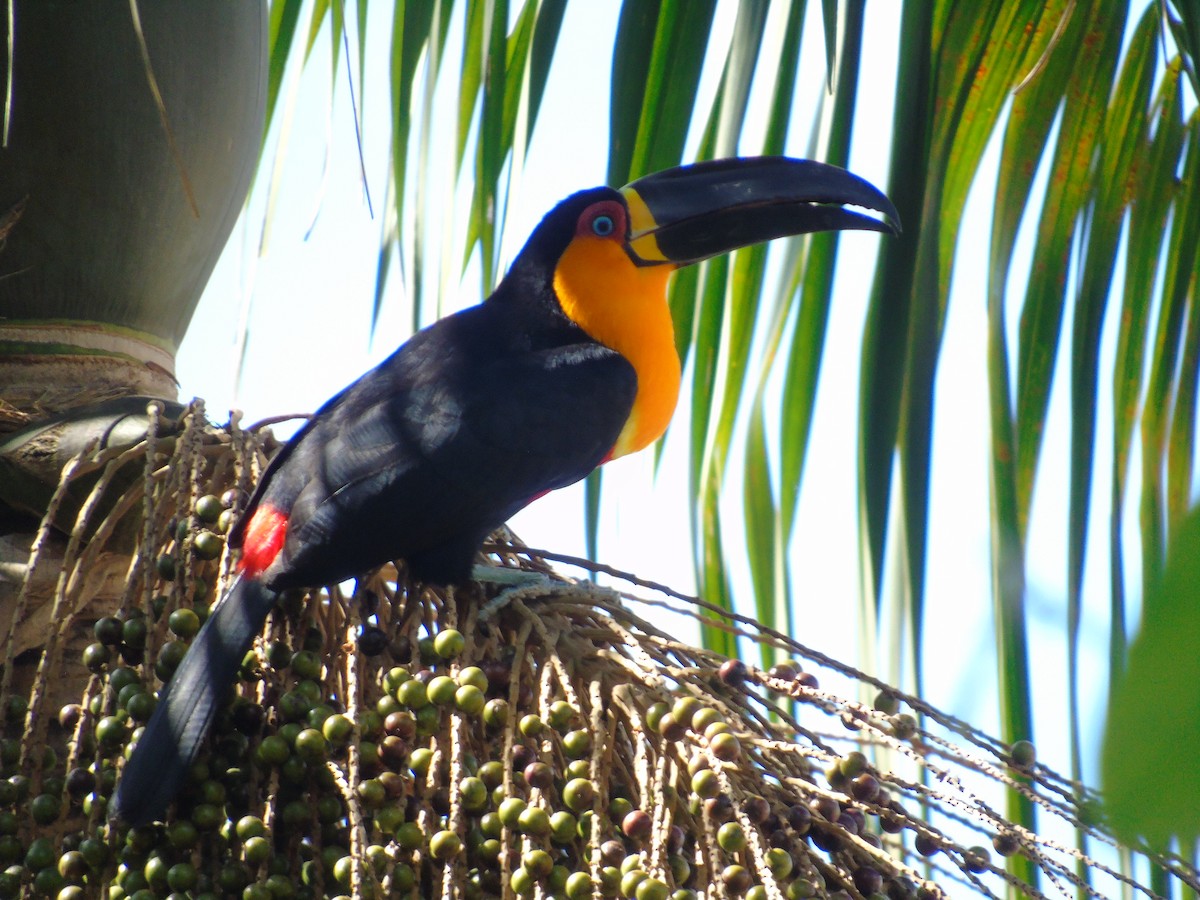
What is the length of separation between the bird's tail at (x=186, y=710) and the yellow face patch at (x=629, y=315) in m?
1.01

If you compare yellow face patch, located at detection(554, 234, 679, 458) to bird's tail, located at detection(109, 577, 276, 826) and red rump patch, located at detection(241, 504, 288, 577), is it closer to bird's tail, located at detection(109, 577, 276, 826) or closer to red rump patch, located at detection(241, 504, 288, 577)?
red rump patch, located at detection(241, 504, 288, 577)

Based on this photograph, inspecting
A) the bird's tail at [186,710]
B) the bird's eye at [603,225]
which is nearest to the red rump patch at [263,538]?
the bird's tail at [186,710]

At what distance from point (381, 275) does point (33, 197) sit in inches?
20.2

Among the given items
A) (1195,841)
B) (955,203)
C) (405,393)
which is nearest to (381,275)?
(405,393)

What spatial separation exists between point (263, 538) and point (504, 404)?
1.59 feet

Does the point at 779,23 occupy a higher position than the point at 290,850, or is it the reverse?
the point at 779,23

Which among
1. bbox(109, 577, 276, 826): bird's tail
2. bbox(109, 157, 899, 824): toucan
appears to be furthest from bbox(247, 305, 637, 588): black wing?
bbox(109, 577, 276, 826): bird's tail

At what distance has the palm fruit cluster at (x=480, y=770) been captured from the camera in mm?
1039

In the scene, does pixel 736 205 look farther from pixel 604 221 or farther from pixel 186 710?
pixel 186 710

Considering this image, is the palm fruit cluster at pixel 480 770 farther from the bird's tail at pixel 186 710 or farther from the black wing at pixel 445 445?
the black wing at pixel 445 445

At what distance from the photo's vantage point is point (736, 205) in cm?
214

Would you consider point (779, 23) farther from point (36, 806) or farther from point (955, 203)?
point (36, 806)

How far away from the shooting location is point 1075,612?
4.71ft

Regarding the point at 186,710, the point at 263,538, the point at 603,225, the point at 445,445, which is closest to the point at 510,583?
the point at 445,445
